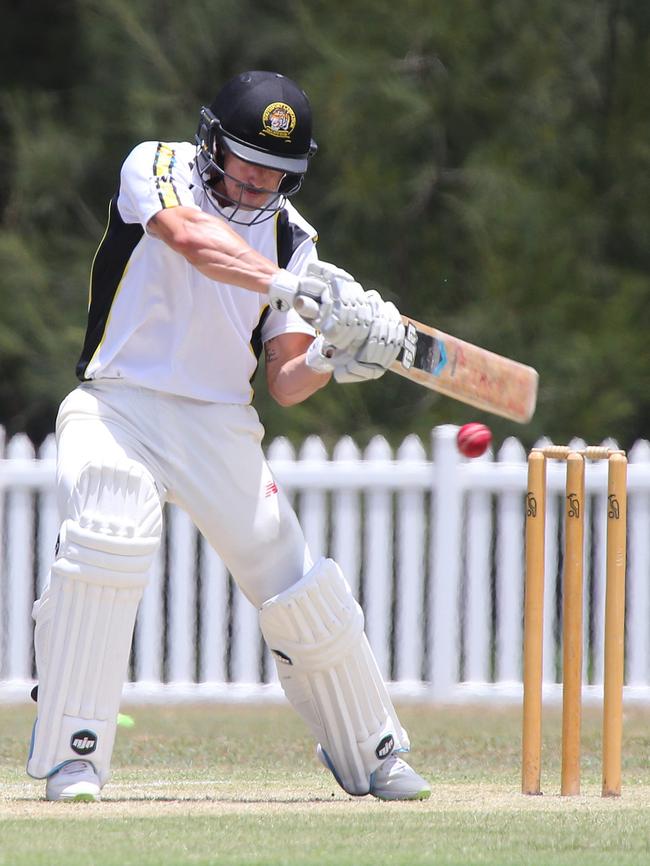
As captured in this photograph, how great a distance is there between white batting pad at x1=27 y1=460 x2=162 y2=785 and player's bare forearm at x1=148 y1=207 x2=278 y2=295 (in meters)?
0.51

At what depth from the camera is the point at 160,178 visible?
4184mm

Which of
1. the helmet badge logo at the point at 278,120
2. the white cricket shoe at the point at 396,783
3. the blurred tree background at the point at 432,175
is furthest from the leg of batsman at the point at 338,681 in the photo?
the blurred tree background at the point at 432,175

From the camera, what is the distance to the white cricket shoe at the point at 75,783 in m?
4.07

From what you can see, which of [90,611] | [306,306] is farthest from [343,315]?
[90,611]

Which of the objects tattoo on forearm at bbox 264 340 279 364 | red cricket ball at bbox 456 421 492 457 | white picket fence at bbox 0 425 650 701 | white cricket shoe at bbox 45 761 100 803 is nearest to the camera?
white cricket shoe at bbox 45 761 100 803

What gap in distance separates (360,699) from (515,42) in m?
5.29

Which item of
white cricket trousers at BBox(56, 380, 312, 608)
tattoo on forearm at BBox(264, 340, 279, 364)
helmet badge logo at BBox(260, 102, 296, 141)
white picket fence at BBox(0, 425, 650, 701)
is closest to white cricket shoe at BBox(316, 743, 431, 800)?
white cricket trousers at BBox(56, 380, 312, 608)

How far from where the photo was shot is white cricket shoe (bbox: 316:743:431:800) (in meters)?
4.35

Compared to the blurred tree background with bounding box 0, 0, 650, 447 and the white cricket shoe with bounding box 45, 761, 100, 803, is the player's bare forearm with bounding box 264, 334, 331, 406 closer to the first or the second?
the white cricket shoe with bounding box 45, 761, 100, 803

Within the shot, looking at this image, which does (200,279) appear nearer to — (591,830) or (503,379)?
(503,379)

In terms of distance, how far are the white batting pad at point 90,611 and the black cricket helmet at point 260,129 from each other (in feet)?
2.63

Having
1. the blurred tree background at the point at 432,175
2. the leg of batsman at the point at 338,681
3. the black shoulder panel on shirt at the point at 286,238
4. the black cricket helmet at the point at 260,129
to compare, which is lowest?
the leg of batsman at the point at 338,681

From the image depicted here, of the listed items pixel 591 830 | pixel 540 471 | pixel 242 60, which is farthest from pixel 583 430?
pixel 591 830

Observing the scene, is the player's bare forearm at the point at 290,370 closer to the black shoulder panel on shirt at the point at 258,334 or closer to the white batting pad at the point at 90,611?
the black shoulder panel on shirt at the point at 258,334
